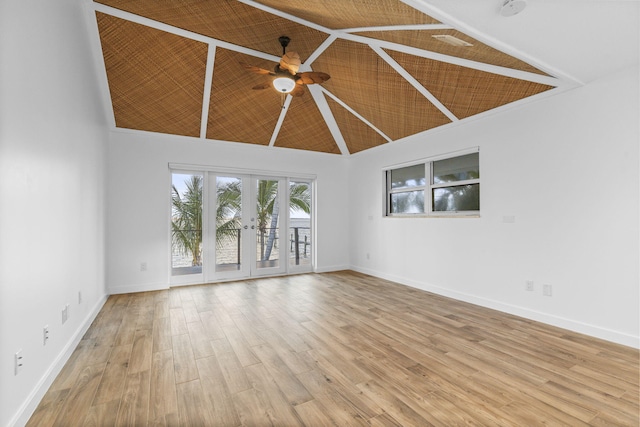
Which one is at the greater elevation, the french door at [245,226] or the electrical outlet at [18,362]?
the french door at [245,226]

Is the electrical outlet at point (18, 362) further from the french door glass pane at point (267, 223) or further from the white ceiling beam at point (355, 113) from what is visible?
the white ceiling beam at point (355, 113)

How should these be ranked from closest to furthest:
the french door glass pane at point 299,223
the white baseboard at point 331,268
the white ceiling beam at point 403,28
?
the white ceiling beam at point 403,28, the french door glass pane at point 299,223, the white baseboard at point 331,268

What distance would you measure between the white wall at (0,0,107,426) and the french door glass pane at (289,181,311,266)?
3.58 meters

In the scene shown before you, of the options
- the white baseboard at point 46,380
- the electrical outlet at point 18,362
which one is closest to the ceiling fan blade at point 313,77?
the electrical outlet at point 18,362

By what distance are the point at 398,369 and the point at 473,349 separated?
2.79 ft

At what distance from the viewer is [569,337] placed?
2.99 metres

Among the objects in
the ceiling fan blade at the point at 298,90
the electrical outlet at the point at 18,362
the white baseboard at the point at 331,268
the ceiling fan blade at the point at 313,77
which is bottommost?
the white baseboard at the point at 331,268

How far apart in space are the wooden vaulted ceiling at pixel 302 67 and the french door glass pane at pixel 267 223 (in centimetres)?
110

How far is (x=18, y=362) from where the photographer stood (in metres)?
1.65

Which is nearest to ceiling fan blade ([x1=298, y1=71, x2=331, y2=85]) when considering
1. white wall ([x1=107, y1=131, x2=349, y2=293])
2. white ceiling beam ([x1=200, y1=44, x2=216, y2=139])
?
white ceiling beam ([x1=200, y1=44, x2=216, y2=139])

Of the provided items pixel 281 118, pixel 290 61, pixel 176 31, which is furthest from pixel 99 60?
pixel 281 118

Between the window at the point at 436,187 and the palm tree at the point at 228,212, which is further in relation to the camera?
the palm tree at the point at 228,212

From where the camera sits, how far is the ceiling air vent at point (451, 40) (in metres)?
2.76

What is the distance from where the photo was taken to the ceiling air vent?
276 centimetres
